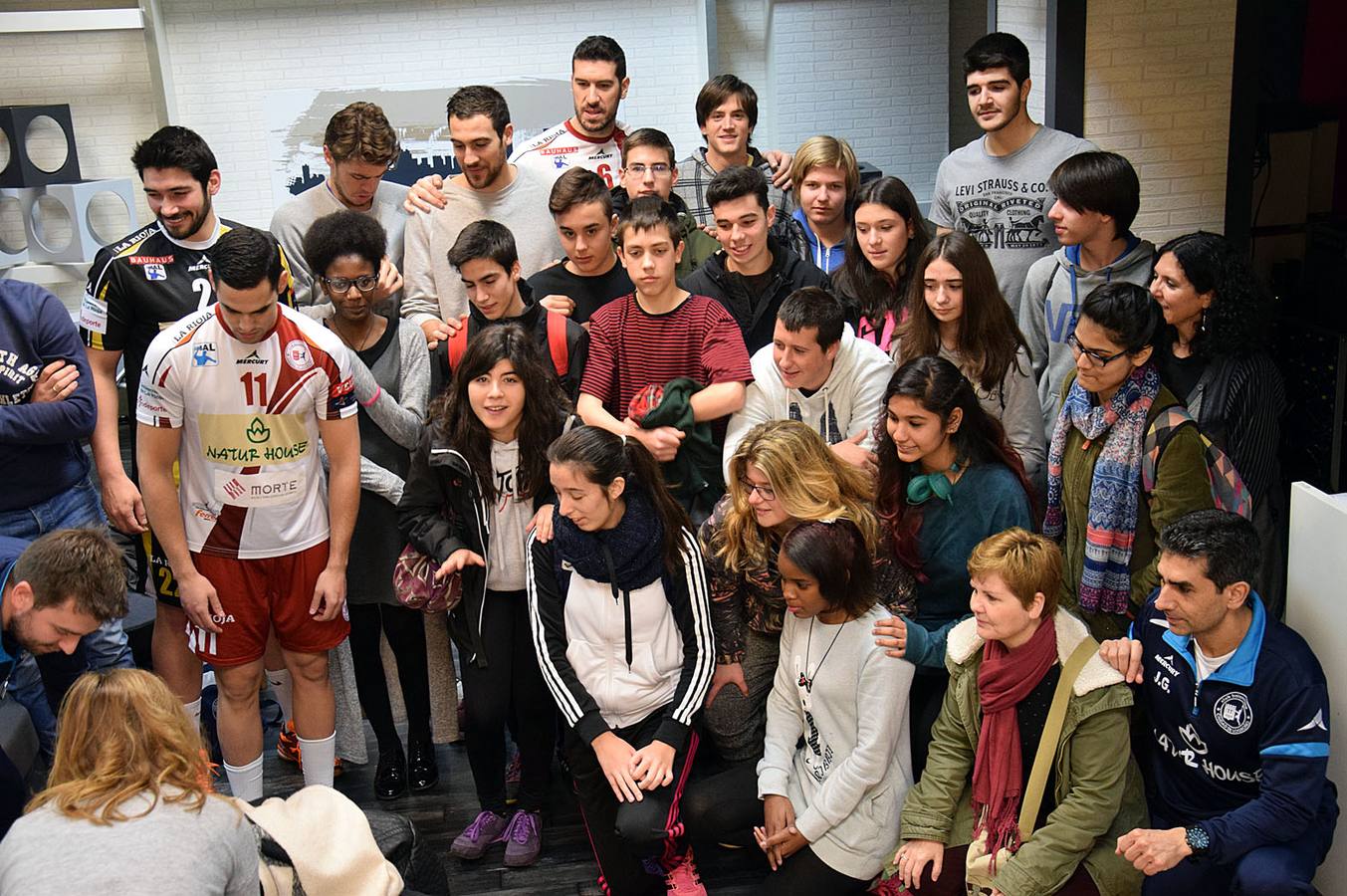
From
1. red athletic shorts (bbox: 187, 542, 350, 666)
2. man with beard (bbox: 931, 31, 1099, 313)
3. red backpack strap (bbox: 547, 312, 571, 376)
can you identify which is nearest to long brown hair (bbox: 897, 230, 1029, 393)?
man with beard (bbox: 931, 31, 1099, 313)

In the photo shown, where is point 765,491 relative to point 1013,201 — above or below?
below

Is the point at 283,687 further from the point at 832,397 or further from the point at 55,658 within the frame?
the point at 832,397

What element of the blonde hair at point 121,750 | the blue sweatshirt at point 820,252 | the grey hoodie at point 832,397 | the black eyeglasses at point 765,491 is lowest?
the blonde hair at point 121,750

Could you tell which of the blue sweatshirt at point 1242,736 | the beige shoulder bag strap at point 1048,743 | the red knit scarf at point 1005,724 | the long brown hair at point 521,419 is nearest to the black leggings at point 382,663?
the long brown hair at point 521,419

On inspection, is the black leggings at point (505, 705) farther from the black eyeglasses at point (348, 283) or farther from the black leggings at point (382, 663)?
the black eyeglasses at point (348, 283)

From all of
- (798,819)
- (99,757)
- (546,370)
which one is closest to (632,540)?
(546,370)

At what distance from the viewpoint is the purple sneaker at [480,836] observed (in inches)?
131

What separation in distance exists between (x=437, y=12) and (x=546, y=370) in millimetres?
5990

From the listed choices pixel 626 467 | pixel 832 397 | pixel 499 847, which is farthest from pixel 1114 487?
pixel 499 847

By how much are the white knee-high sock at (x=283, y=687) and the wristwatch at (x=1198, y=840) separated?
255 cm

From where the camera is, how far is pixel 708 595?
3.21m

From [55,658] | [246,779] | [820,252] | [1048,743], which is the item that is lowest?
[246,779]

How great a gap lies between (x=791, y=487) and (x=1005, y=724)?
0.77 m

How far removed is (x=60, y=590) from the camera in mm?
2729
